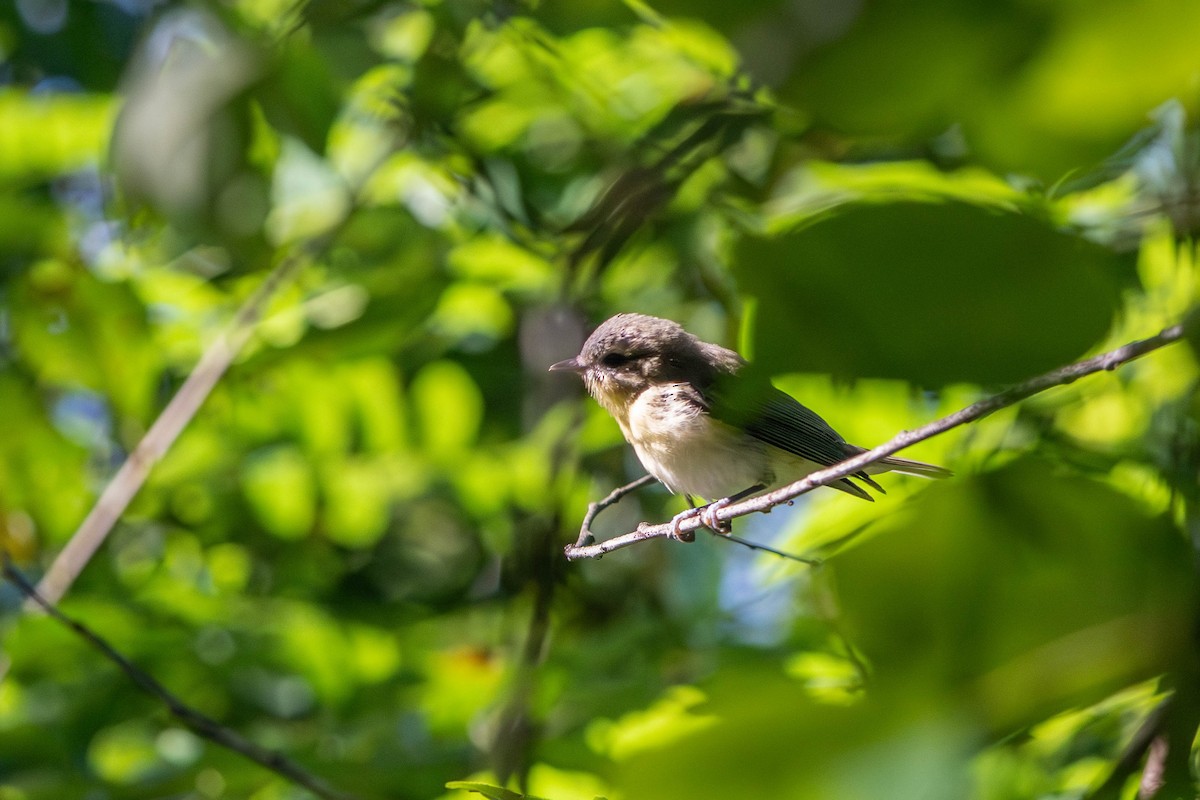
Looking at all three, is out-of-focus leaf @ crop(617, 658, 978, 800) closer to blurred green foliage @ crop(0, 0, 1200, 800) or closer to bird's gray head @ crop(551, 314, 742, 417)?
blurred green foliage @ crop(0, 0, 1200, 800)

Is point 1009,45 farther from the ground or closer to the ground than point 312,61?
closer to the ground

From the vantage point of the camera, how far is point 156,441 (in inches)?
87.6

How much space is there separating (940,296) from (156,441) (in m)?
2.08

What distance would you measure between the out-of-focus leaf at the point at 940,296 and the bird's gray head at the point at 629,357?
1.90 m

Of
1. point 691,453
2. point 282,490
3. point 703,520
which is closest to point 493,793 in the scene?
point 703,520

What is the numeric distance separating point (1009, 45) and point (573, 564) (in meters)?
2.02

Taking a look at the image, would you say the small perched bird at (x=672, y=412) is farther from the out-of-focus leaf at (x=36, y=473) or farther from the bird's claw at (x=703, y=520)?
the out-of-focus leaf at (x=36, y=473)

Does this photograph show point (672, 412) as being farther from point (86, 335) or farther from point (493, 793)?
point (493, 793)

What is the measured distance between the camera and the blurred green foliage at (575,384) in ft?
1.39

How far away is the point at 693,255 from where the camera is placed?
2.31 m

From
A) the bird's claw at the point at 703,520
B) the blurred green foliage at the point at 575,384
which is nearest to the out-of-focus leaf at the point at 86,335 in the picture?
the blurred green foliage at the point at 575,384

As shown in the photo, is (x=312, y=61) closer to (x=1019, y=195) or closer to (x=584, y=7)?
(x=584, y=7)

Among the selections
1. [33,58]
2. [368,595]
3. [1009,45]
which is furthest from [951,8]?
[368,595]

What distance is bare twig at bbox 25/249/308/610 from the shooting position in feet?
7.20
